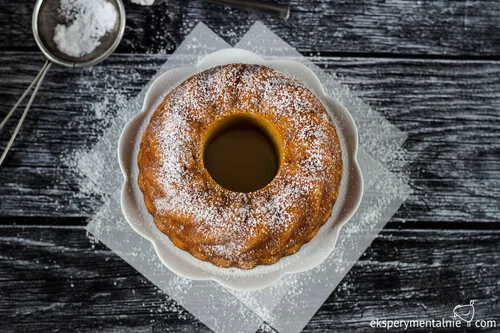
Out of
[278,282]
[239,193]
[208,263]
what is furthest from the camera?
[278,282]

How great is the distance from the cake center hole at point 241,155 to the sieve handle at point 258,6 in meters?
0.40

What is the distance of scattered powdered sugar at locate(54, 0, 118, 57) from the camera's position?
1586 millimetres

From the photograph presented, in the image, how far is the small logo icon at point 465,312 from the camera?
1.62 m

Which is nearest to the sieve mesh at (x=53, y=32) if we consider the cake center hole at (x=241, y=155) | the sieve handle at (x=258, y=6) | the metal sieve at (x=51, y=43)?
the metal sieve at (x=51, y=43)

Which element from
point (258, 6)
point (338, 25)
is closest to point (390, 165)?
point (338, 25)

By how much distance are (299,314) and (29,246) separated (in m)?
0.79

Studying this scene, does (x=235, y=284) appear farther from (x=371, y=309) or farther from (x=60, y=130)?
(x=60, y=130)

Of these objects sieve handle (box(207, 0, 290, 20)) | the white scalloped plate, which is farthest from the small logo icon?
sieve handle (box(207, 0, 290, 20))

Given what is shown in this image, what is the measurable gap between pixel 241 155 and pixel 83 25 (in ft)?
2.10

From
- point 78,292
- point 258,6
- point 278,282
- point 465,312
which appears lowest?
point 78,292

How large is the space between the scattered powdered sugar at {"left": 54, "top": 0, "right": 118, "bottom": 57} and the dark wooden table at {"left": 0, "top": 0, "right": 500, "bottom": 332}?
0.20 feet

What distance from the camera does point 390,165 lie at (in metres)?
1.62

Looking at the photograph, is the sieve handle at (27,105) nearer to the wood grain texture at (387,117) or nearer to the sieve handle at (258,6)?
the wood grain texture at (387,117)

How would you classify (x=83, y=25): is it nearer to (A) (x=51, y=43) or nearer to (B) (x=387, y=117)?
(A) (x=51, y=43)
